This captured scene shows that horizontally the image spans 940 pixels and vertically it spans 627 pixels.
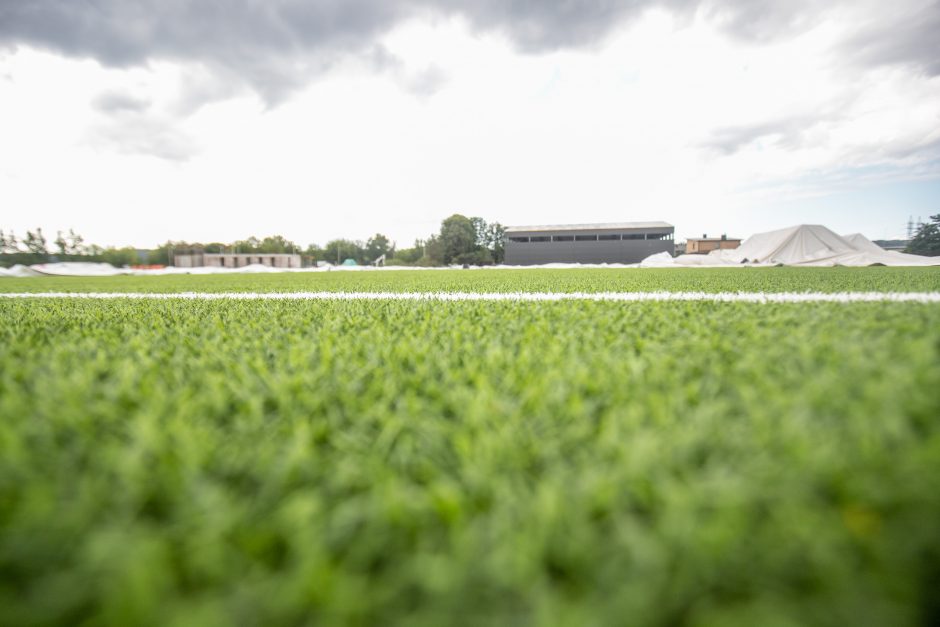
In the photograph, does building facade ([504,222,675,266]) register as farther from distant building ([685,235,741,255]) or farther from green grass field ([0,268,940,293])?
green grass field ([0,268,940,293])

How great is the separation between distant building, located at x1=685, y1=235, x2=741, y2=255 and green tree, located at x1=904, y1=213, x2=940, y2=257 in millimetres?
15372

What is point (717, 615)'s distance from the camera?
47cm

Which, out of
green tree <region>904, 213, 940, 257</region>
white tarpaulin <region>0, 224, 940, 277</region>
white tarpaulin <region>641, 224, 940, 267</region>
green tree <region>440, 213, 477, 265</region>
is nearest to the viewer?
white tarpaulin <region>641, 224, 940, 267</region>

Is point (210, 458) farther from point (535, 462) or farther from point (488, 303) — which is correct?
point (488, 303)

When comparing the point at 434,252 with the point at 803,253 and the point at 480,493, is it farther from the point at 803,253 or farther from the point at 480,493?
the point at 480,493

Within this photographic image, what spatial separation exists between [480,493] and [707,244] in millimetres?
57080

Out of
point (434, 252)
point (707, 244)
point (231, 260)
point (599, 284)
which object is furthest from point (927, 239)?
point (231, 260)

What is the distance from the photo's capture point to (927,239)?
3422 cm

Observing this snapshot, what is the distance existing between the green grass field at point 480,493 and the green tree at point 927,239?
45245mm

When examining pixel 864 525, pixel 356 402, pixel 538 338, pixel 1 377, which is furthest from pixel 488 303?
pixel 864 525

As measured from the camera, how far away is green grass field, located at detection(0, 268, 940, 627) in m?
0.50

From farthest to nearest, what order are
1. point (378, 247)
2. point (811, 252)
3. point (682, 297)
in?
point (378, 247)
point (811, 252)
point (682, 297)

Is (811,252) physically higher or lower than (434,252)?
lower

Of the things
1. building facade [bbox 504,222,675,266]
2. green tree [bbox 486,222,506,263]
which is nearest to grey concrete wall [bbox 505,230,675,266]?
building facade [bbox 504,222,675,266]
